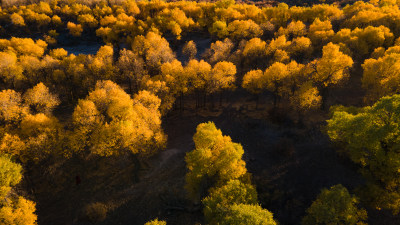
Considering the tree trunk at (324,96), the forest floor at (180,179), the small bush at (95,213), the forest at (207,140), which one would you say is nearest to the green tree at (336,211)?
the forest at (207,140)

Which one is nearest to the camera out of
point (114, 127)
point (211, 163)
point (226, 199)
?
point (226, 199)

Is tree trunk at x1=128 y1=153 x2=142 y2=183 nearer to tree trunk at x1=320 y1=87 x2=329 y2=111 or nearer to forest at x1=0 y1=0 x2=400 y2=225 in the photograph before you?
forest at x1=0 y1=0 x2=400 y2=225

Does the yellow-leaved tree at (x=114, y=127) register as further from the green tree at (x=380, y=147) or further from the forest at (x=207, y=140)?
the green tree at (x=380, y=147)

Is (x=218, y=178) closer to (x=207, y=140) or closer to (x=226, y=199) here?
(x=207, y=140)

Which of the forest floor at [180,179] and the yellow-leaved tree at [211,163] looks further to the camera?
the forest floor at [180,179]

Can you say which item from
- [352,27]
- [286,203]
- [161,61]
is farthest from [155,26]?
[286,203]

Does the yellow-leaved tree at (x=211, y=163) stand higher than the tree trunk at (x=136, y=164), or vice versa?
the yellow-leaved tree at (x=211, y=163)

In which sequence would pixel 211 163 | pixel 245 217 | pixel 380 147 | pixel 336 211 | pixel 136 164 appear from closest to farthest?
pixel 245 217, pixel 336 211, pixel 380 147, pixel 211 163, pixel 136 164

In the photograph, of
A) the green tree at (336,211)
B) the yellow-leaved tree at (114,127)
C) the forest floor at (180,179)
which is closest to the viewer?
the green tree at (336,211)

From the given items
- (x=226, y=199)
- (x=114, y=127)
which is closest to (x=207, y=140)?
(x=226, y=199)
